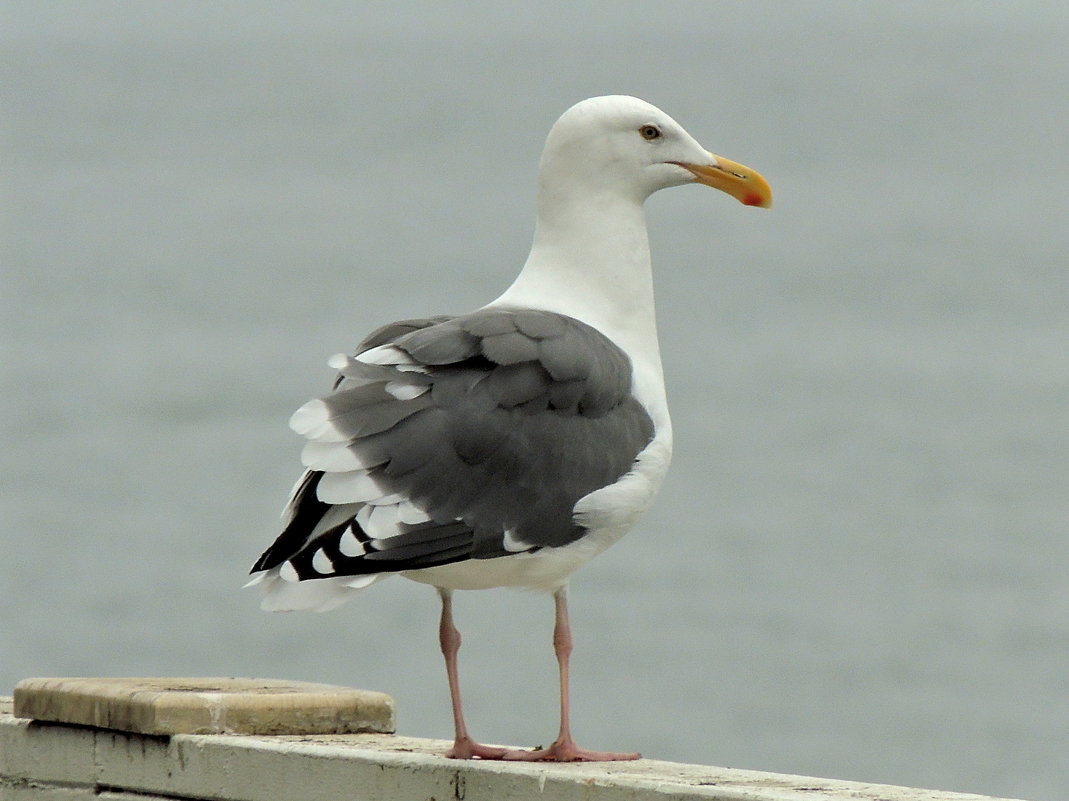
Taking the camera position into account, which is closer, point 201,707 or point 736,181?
point 201,707

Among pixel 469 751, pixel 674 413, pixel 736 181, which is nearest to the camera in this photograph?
pixel 469 751

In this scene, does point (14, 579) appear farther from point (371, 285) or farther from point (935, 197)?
point (935, 197)

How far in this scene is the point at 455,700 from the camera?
17.8 ft

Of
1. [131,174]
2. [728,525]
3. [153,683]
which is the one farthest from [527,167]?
[153,683]

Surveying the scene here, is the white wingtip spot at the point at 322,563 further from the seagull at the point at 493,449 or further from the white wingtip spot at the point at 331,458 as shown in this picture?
the white wingtip spot at the point at 331,458

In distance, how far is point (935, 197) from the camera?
67.1m

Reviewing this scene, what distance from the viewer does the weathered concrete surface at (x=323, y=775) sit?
4668 mm

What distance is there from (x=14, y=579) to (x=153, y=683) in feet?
80.1

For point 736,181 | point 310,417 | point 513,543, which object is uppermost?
point 736,181

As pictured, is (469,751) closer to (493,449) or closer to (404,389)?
(493,449)

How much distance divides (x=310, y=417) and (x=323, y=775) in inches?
37.6

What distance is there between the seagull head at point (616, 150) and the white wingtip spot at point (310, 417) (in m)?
1.21

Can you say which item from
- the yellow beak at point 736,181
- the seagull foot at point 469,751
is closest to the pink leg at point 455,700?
the seagull foot at point 469,751

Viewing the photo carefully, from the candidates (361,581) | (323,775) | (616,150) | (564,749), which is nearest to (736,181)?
(616,150)
